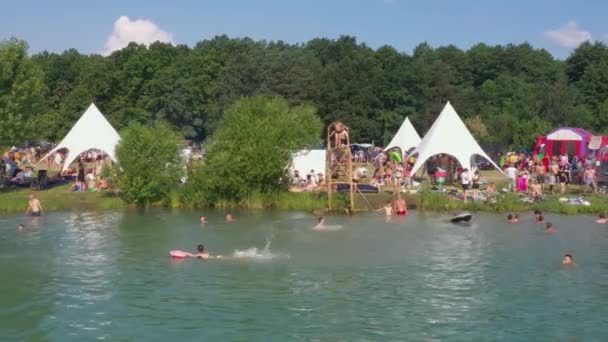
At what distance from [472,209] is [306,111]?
923cm

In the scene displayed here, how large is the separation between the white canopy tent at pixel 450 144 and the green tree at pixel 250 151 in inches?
231

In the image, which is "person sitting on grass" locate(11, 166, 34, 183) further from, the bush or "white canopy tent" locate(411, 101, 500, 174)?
"white canopy tent" locate(411, 101, 500, 174)

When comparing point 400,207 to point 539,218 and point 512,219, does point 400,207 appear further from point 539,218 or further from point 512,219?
point 539,218

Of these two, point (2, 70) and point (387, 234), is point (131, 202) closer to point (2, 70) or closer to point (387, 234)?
point (2, 70)

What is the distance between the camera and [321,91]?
70562mm

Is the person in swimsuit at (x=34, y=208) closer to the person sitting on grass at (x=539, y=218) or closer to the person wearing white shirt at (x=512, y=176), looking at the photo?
the person sitting on grass at (x=539, y=218)

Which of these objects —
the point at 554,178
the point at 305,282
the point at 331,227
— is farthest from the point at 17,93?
the point at 554,178

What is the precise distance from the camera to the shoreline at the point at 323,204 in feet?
105

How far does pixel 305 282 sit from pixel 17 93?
24.4m

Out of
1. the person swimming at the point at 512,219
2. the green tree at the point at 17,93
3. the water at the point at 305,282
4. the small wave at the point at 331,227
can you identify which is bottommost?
the water at the point at 305,282

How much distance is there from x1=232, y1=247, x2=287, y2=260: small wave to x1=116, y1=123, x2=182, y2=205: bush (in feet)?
36.3

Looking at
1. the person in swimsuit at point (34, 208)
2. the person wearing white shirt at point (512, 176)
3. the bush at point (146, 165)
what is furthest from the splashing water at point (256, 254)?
the person wearing white shirt at point (512, 176)

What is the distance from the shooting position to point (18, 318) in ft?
54.6

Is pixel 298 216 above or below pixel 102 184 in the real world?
below
